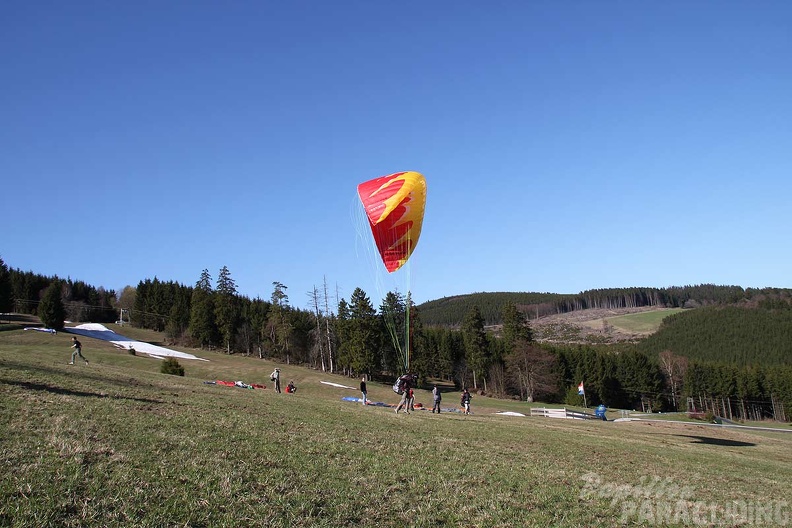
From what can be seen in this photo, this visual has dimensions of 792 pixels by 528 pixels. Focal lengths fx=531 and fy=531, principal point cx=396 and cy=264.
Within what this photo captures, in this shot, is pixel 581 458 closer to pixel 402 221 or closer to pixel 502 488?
pixel 502 488

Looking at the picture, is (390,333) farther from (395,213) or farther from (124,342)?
(395,213)

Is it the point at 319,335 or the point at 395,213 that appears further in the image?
the point at 319,335

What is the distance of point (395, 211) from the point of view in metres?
22.1

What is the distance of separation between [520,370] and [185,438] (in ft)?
250

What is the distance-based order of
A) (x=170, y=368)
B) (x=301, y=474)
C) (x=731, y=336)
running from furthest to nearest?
(x=731, y=336) < (x=170, y=368) < (x=301, y=474)

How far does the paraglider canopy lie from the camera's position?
72.6 feet


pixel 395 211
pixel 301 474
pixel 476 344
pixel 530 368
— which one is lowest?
pixel 530 368

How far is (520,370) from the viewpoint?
268ft

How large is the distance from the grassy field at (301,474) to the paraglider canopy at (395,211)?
329 inches

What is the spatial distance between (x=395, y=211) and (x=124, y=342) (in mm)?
66266

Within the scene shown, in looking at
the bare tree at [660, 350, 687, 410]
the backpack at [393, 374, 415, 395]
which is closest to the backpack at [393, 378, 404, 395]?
the backpack at [393, 374, 415, 395]

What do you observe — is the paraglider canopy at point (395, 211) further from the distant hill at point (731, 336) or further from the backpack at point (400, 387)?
the distant hill at point (731, 336)

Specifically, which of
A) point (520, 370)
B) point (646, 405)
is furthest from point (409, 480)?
point (646, 405)

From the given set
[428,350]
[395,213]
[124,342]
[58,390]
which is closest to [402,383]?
[395,213]
